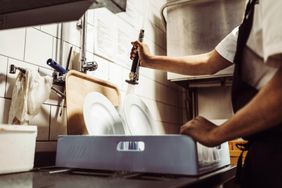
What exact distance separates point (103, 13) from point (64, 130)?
70cm

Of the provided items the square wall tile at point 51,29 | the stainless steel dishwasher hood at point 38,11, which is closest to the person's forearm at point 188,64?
the square wall tile at point 51,29

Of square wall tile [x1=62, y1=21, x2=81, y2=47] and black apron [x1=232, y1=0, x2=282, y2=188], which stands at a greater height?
square wall tile [x1=62, y1=21, x2=81, y2=47]

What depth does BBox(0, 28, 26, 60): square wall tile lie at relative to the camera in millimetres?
988

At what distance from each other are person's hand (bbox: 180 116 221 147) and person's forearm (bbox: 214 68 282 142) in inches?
0.8

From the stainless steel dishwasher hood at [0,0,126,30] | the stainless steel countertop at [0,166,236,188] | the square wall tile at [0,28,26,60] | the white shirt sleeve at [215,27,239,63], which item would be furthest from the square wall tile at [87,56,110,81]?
the stainless steel dishwasher hood at [0,0,126,30]

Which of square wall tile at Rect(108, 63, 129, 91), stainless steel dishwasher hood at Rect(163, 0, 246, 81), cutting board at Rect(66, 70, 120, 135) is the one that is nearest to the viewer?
cutting board at Rect(66, 70, 120, 135)

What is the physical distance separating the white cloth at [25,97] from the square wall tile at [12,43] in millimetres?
95

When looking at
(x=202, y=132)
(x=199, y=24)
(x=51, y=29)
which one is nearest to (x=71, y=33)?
(x=51, y=29)

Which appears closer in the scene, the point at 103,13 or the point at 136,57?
the point at 136,57

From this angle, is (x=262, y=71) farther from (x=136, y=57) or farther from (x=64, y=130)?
(x=64, y=130)

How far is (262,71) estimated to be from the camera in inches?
30.9

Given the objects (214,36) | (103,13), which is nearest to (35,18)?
(103,13)

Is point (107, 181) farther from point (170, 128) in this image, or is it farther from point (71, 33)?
point (170, 128)

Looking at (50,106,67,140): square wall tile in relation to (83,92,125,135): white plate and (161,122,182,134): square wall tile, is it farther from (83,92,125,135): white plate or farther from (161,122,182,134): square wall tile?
(161,122,182,134): square wall tile
